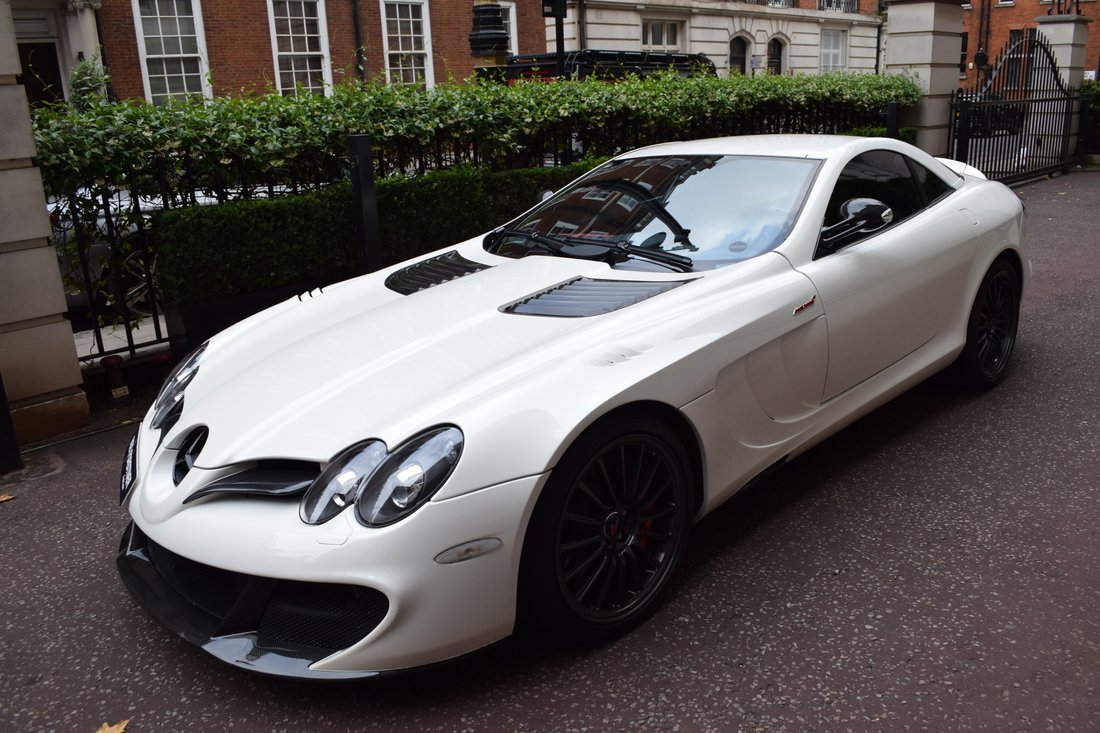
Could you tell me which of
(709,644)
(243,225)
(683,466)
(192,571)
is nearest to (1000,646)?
(709,644)

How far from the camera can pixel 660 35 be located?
3212 cm

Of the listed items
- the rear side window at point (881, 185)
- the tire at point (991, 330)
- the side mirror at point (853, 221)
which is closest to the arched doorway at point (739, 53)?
the tire at point (991, 330)

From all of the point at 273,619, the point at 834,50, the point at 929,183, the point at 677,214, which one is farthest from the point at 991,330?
the point at 834,50

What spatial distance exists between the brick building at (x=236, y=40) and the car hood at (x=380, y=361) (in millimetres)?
14093

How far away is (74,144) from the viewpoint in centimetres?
532

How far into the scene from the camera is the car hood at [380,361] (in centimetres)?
273

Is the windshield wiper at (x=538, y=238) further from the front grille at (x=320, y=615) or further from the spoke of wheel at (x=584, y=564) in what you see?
the front grille at (x=320, y=615)

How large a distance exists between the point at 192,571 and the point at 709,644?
157 cm

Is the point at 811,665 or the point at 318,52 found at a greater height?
the point at 318,52

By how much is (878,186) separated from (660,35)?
29.9 metres

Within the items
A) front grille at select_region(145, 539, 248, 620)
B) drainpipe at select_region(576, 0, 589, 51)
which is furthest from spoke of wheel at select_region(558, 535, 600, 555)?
drainpipe at select_region(576, 0, 589, 51)

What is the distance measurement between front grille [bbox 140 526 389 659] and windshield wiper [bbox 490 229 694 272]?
71.5 inches

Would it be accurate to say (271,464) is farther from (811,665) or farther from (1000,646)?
(1000,646)

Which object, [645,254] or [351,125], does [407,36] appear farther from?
[645,254]
